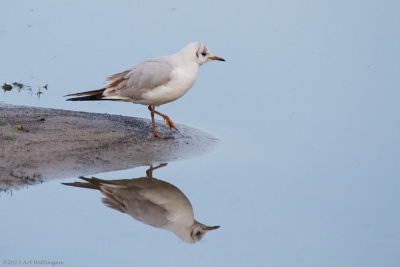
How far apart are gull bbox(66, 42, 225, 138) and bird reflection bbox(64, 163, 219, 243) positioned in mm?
1193

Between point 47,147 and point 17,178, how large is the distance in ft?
2.52

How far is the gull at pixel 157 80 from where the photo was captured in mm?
7078

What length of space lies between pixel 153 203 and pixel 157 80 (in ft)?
5.95

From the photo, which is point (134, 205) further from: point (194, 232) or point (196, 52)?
point (196, 52)

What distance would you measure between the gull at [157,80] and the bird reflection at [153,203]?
3.92 feet

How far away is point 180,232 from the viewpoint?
5.24 m

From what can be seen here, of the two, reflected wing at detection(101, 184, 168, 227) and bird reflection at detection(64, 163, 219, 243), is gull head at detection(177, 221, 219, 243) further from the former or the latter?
reflected wing at detection(101, 184, 168, 227)

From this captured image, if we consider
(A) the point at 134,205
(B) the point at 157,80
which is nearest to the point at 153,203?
(A) the point at 134,205

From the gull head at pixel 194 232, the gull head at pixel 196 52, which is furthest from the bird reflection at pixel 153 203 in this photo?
the gull head at pixel 196 52

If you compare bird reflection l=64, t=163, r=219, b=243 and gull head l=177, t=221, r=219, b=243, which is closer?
gull head l=177, t=221, r=219, b=243

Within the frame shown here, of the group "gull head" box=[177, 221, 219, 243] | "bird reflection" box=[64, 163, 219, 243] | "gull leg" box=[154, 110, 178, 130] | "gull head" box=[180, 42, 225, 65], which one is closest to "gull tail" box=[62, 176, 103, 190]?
"bird reflection" box=[64, 163, 219, 243]

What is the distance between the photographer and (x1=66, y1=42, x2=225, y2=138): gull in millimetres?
7078

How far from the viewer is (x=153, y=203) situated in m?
5.64

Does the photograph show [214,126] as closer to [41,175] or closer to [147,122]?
[147,122]
